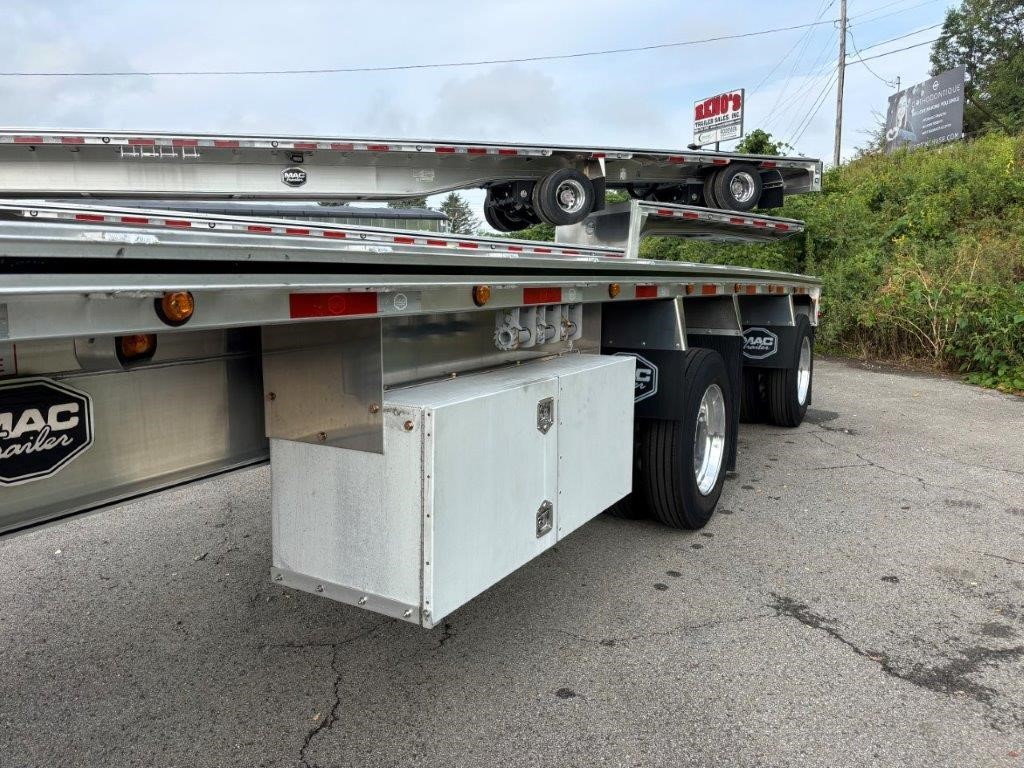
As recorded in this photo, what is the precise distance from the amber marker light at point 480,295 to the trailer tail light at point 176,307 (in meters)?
1.15

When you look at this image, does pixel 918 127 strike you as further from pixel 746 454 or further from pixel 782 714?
pixel 782 714

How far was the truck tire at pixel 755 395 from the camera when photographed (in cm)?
745

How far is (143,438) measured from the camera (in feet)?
7.30

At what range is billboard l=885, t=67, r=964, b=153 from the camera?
927 inches

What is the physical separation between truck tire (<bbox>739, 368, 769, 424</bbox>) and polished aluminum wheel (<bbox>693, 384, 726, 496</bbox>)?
8.63 feet

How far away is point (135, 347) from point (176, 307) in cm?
60

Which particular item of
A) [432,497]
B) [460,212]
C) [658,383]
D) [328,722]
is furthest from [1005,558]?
[460,212]

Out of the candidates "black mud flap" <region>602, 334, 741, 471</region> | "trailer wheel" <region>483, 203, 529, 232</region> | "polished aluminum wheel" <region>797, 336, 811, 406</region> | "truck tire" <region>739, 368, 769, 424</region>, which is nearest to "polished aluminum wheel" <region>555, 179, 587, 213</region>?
"trailer wheel" <region>483, 203, 529, 232</region>

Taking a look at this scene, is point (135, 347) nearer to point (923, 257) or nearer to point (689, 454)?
point (689, 454)

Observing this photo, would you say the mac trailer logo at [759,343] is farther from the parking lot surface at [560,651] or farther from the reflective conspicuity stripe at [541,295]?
the reflective conspicuity stripe at [541,295]

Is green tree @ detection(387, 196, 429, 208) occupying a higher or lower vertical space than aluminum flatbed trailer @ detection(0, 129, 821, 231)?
lower

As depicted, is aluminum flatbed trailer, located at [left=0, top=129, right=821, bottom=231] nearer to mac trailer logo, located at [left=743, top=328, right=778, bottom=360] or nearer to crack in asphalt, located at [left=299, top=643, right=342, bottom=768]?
mac trailer logo, located at [left=743, top=328, right=778, bottom=360]

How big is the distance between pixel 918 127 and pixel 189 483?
28.3 metres

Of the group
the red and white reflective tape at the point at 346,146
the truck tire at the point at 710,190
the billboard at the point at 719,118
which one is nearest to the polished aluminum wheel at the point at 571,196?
the red and white reflective tape at the point at 346,146
